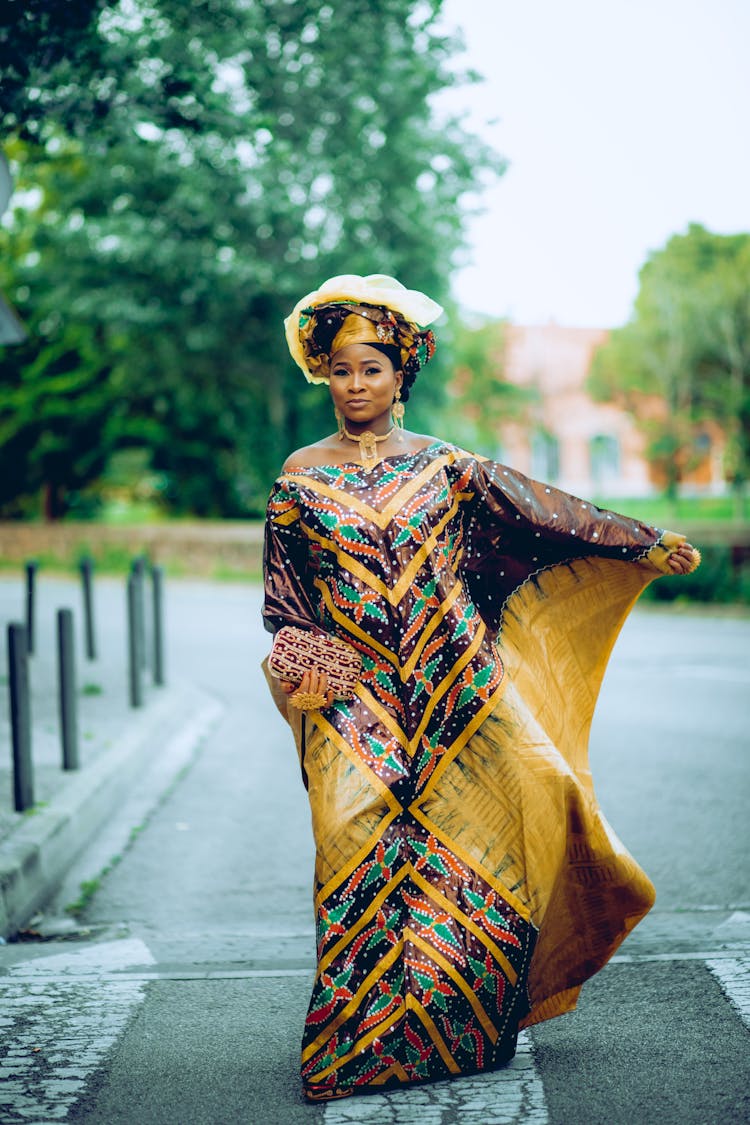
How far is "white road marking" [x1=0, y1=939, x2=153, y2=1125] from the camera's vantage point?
3.44 m

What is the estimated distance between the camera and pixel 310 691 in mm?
3443

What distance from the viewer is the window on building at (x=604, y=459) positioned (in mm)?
54750

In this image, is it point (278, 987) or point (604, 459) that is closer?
point (278, 987)

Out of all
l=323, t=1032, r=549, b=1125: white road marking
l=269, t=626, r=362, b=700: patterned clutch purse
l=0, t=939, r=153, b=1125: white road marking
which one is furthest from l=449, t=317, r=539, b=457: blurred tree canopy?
l=323, t=1032, r=549, b=1125: white road marking

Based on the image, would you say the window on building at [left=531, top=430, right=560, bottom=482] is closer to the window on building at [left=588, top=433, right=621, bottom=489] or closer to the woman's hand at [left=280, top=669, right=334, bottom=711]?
the window on building at [left=588, top=433, right=621, bottom=489]

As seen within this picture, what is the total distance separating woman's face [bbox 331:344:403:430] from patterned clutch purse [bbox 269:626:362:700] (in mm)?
594

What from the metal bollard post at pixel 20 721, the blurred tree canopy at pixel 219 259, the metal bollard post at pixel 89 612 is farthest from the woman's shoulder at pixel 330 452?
the blurred tree canopy at pixel 219 259

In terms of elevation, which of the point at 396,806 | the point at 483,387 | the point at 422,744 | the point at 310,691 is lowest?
the point at 396,806

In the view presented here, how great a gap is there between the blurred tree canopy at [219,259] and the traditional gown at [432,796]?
1495 cm

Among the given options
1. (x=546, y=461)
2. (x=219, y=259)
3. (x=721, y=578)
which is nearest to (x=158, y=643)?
(x=721, y=578)

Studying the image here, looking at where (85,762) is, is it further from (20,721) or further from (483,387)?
(483,387)

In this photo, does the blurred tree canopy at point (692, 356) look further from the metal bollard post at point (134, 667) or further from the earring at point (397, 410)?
the earring at point (397, 410)

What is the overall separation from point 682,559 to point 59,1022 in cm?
224

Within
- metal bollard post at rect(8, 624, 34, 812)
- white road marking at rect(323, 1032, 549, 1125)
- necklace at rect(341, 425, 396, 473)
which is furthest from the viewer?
metal bollard post at rect(8, 624, 34, 812)
